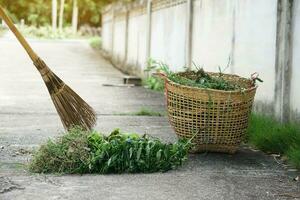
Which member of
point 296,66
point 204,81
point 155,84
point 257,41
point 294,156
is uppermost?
point 257,41

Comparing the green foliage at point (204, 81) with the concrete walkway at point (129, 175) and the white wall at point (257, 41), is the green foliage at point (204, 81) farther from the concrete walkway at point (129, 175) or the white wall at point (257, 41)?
Result: the white wall at point (257, 41)

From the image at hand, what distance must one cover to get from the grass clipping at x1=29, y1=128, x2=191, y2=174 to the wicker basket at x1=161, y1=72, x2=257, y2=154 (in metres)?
0.48

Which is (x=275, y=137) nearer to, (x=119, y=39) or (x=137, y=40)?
(x=137, y=40)

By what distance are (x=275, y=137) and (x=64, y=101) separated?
86.9 inches

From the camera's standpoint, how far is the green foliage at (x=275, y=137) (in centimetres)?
534

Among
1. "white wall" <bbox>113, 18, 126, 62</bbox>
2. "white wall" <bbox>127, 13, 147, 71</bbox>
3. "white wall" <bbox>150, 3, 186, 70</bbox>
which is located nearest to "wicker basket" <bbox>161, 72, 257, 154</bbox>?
"white wall" <bbox>150, 3, 186, 70</bbox>

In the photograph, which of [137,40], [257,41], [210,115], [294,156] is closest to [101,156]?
[210,115]

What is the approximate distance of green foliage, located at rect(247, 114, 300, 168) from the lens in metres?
5.34

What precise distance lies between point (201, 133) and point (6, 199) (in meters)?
2.12

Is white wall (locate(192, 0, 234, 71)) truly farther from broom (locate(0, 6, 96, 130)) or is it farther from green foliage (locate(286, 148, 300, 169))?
broom (locate(0, 6, 96, 130))

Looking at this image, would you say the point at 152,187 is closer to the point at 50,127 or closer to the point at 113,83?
the point at 50,127

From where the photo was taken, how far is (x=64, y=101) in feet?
17.7

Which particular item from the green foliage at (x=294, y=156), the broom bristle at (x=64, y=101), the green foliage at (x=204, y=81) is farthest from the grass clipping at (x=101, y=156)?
the green foliage at (x=294, y=156)

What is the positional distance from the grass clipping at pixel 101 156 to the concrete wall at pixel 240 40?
1.86 metres
